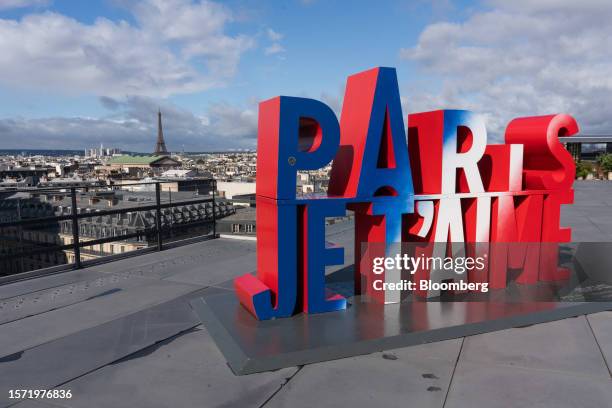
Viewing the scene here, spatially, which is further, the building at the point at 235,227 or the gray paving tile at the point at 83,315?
the building at the point at 235,227

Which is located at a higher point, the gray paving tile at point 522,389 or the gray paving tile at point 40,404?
the gray paving tile at point 40,404

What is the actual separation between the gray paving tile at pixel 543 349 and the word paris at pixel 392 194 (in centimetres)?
149

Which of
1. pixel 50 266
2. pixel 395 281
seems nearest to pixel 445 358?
pixel 395 281

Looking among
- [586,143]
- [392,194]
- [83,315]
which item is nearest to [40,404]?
[83,315]

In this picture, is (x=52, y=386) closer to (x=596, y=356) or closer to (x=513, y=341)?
(x=513, y=341)

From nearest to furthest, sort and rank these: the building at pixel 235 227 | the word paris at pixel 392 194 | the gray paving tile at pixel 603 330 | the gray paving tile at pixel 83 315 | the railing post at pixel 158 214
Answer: the gray paving tile at pixel 603 330 < the gray paving tile at pixel 83 315 < the word paris at pixel 392 194 < the railing post at pixel 158 214 < the building at pixel 235 227

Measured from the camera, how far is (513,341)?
→ 5258mm

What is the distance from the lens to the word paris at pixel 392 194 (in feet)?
18.8

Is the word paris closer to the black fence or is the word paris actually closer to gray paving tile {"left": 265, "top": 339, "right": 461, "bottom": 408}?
gray paving tile {"left": 265, "top": 339, "right": 461, "bottom": 408}

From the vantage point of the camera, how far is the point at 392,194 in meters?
6.29

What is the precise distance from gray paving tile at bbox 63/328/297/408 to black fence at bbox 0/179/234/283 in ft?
14.0

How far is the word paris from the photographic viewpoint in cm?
572

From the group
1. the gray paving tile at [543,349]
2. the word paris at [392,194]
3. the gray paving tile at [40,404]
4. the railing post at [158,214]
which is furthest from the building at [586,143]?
the gray paving tile at [40,404]

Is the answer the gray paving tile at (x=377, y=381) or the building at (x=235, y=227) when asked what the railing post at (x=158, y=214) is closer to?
the building at (x=235, y=227)
